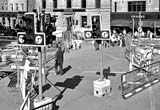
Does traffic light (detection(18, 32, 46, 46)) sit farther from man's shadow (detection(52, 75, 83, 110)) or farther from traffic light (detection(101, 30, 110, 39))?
traffic light (detection(101, 30, 110, 39))

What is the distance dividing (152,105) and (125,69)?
8590 millimetres

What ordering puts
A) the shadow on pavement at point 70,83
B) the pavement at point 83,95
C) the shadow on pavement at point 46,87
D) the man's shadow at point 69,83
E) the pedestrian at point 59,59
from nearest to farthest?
the pavement at point 83,95
the man's shadow at point 69,83
the shadow on pavement at point 46,87
the shadow on pavement at point 70,83
the pedestrian at point 59,59

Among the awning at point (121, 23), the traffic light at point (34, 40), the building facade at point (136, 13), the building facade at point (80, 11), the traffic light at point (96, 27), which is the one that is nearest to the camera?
the traffic light at point (34, 40)

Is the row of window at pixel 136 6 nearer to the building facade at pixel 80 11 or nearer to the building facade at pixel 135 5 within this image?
the building facade at pixel 135 5

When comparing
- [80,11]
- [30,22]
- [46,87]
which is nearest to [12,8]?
[80,11]

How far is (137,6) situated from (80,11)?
10.6 m

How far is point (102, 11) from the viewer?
193 feet

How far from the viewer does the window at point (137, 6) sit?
188 ft

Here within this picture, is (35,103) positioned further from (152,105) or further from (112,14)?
(112,14)

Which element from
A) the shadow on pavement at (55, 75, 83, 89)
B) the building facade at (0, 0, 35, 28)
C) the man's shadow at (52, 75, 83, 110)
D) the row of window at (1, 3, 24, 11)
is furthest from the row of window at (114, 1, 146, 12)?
the shadow on pavement at (55, 75, 83, 89)

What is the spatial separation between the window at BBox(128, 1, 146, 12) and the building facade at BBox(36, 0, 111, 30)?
3993 millimetres

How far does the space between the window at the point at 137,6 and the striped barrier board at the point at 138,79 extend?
4189 centimetres

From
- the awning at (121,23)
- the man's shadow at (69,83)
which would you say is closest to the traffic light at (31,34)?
the man's shadow at (69,83)

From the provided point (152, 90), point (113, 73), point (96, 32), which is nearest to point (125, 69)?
point (113, 73)
